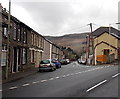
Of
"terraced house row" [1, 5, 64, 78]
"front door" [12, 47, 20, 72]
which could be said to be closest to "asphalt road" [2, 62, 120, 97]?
"terraced house row" [1, 5, 64, 78]

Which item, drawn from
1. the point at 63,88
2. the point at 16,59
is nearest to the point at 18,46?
the point at 16,59

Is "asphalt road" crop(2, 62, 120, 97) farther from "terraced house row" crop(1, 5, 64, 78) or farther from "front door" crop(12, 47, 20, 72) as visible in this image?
"front door" crop(12, 47, 20, 72)

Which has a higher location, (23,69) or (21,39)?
(21,39)

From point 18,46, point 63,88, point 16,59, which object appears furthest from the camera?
point 18,46

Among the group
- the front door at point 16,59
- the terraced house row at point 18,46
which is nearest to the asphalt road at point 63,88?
the terraced house row at point 18,46

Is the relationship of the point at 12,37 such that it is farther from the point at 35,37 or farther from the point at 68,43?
the point at 68,43

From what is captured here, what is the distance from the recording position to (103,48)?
→ 65.2 metres

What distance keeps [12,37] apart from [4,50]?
267 centimetres

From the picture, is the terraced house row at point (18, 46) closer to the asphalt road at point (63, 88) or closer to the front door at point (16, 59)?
the front door at point (16, 59)

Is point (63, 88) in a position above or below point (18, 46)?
below

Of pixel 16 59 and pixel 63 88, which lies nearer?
pixel 63 88

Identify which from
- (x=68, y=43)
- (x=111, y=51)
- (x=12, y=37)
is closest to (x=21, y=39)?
(x=12, y=37)

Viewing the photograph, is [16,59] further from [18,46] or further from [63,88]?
[63,88]

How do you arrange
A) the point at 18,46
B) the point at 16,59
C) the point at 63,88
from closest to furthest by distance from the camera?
the point at 63,88 < the point at 16,59 < the point at 18,46
